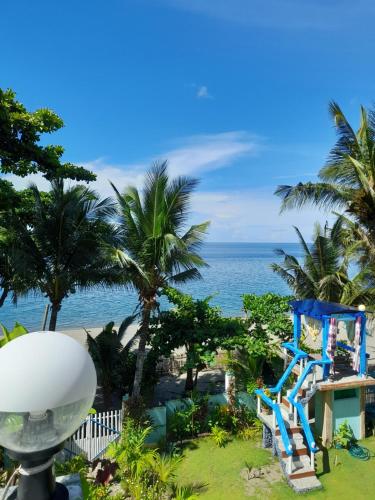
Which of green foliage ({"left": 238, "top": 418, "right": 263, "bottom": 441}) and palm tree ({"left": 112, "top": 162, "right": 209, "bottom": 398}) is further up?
palm tree ({"left": 112, "top": 162, "right": 209, "bottom": 398})

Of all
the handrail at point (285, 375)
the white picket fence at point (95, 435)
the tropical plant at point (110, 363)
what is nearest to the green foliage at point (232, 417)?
the handrail at point (285, 375)

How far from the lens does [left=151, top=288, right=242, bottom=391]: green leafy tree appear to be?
11.9 meters

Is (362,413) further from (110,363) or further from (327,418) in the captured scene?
(110,363)

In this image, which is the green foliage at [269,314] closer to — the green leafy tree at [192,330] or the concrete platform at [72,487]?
the green leafy tree at [192,330]

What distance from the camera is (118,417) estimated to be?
33.7ft

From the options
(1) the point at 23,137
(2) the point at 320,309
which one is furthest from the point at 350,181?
(1) the point at 23,137

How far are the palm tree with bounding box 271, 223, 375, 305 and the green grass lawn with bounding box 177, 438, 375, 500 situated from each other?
19.5 feet

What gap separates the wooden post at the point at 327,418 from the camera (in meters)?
10.5

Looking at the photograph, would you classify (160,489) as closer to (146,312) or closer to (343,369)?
(146,312)

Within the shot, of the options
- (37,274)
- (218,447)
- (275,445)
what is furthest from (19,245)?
(275,445)

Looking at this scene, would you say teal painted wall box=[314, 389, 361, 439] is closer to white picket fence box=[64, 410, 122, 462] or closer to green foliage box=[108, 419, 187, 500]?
green foliage box=[108, 419, 187, 500]

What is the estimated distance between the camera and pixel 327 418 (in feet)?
34.7

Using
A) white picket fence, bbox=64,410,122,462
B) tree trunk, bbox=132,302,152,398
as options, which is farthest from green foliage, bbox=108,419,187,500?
tree trunk, bbox=132,302,152,398

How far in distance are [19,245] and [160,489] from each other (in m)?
9.57
